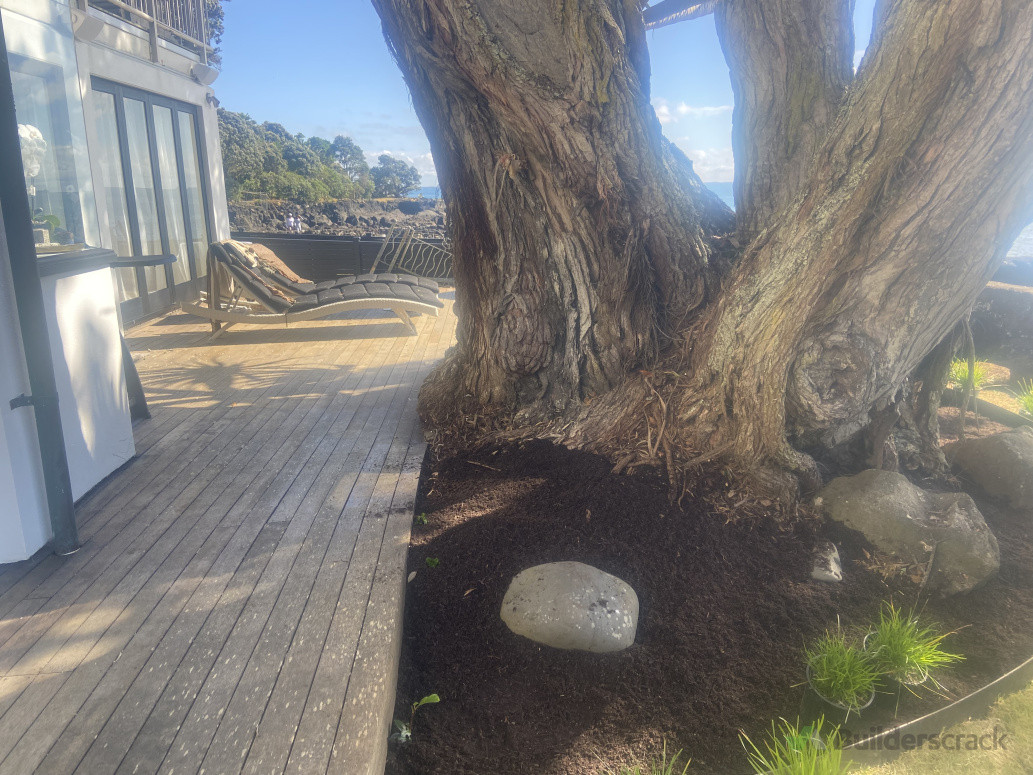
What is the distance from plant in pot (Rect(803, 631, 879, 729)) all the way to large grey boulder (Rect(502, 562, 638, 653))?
22.9 inches

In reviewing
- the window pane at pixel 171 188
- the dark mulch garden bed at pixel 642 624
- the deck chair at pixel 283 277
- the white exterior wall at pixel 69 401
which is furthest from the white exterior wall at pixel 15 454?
the window pane at pixel 171 188

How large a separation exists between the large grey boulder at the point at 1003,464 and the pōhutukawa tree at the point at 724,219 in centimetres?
29

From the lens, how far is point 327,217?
27.2 m

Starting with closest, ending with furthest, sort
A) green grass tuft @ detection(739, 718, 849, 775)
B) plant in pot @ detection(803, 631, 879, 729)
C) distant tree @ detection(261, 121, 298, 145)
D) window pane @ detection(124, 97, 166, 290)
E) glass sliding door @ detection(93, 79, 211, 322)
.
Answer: green grass tuft @ detection(739, 718, 849, 775)
plant in pot @ detection(803, 631, 879, 729)
glass sliding door @ detection(93, 79, 211, 322)
window pane @ detection(124, 97, 166, 290)
distant tree @ detection(261, 121, 298, 145)

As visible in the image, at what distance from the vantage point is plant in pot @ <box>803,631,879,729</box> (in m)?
2.15

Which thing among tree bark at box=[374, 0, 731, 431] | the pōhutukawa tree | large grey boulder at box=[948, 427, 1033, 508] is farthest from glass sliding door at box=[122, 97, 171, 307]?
large grey boulder at box=[948, 427, 1033, 508]

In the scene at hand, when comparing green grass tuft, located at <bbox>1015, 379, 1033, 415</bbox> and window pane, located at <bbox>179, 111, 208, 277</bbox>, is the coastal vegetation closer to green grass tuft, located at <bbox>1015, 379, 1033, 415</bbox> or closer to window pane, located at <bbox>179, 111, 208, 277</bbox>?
window pane, located at <bbox>179, 111, 208, 277</bbox>

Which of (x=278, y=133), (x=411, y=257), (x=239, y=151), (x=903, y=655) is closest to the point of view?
(x=903, y=655)

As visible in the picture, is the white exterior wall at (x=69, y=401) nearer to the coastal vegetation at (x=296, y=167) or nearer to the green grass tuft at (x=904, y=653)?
the green grass tuft at (x=904, y=653)

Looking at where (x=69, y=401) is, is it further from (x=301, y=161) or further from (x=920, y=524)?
(x=301, y=161)

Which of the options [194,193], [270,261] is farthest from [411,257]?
[194,193]

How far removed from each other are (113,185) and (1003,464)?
867 cm

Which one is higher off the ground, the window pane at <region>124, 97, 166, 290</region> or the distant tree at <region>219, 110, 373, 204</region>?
the distant tree at <region>219, 110, 373, 204</region>

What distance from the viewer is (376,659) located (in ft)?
7.80
